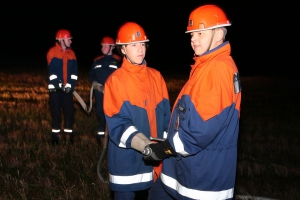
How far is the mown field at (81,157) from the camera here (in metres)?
6.23

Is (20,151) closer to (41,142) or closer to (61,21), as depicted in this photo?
(41,142)

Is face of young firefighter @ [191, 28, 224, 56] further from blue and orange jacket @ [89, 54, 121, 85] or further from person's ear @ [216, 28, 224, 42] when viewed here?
blue and orange jacket @ [89, 54, 121, 85]

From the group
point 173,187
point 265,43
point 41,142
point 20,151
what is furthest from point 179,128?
point 265,43

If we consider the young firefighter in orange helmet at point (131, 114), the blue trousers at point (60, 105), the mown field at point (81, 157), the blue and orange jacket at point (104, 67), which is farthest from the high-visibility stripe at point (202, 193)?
the blue and orange jacket at point (104, 67)

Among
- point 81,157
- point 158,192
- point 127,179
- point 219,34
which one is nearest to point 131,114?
point 127,179

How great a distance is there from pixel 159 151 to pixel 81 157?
4.30 metres

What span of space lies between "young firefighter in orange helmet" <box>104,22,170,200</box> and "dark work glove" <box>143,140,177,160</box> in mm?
340

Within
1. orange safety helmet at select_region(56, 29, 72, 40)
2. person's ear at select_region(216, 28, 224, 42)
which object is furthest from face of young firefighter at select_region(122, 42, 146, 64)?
orange safety helmet at select_region(56, 29, 72, 40)

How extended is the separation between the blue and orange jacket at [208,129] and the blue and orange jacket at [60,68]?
16.5ft

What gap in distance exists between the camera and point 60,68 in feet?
27.2

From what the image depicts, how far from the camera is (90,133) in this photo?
9633 millimetres

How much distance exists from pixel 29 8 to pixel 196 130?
3784 inches

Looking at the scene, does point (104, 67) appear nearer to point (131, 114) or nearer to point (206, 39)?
point (131, 114)

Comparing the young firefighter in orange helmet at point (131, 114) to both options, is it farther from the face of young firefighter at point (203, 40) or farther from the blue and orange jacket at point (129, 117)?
the face of young firefighter at point (203, 40)
